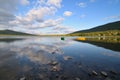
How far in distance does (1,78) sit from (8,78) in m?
0.86

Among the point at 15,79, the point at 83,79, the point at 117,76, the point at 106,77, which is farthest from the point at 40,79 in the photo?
the point at 117,76

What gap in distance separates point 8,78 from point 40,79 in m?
4.02

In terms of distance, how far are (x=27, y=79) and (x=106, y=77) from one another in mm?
9907

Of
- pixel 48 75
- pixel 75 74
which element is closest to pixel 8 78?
pixel 48 75

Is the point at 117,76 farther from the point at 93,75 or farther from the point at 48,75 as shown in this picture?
the point at 48,75

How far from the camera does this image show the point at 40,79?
14.3 meters

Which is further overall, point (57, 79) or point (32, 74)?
point (32, 74)

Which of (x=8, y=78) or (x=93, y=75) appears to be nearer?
(x=8, y=78)

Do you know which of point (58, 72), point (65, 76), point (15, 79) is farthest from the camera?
point (58, 72)

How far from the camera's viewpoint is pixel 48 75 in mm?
15617

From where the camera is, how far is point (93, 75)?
51.2 feet

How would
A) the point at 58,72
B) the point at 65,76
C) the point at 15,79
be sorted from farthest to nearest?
1. the point at 58,72
2. the point at 65,76
3. the point at 15,79

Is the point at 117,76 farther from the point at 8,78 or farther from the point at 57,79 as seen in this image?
the point at 8,78

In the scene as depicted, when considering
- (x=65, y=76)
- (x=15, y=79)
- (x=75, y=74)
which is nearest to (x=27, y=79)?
(x=15, y=79)
